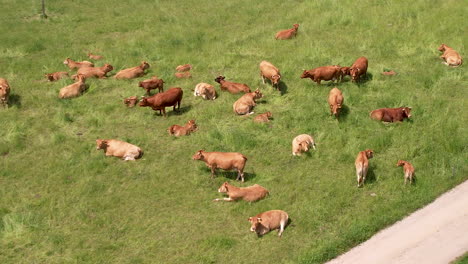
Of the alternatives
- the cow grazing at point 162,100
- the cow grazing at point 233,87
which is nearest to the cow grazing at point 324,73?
the cow grazing at point 233,87

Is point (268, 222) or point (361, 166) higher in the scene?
point (361, 166)

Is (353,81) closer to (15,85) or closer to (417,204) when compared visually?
(417,204)

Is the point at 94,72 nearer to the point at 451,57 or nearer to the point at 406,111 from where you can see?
the point at 406,111

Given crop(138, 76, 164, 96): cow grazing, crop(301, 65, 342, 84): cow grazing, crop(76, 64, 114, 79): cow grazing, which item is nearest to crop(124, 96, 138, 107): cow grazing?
crop(138, 76, 164, 96): cow grazing

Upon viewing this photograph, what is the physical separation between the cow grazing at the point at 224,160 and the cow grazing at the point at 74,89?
311 inches

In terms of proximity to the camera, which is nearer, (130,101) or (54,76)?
(130,101)

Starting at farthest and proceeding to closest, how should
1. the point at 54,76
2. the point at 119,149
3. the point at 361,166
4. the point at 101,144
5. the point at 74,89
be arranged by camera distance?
the point at 54,76 → the point at 74,89 → the point at 101,144 → the point at 119,149 → the point at 361,166

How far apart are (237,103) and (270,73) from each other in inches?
104

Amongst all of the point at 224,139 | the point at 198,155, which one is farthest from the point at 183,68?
the point at 198,155

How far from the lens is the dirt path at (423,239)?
1370cm

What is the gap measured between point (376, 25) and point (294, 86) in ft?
26.3

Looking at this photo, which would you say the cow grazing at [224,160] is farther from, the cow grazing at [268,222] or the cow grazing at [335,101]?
the cow grazing at [335,101]

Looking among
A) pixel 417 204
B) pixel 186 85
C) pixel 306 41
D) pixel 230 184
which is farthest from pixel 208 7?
pixel 417 204

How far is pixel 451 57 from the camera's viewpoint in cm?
2370
